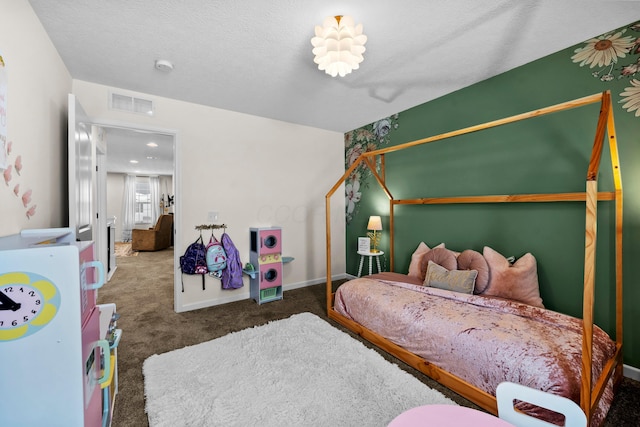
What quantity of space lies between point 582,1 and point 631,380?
→ 8.44 feet

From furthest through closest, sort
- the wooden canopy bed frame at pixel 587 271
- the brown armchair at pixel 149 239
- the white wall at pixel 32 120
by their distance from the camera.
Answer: the brown armchair at pixel 149 239 < the white wall at pixel 32 120 < the wooden canopy bed frame at pixel 587 271

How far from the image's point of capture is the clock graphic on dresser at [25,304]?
0.79 m

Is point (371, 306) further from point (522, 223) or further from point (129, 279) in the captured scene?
point (129, 279)

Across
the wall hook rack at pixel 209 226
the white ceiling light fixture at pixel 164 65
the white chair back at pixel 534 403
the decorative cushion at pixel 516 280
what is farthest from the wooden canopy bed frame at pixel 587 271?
the white ceiling light fixture at pixel 164 65

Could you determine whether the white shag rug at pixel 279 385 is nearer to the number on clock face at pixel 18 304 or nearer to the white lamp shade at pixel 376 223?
the number on clock face at pixel 18 304

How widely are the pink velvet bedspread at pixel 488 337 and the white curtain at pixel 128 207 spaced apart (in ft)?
30.1

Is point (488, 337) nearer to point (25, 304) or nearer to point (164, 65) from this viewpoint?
point (25, 304)

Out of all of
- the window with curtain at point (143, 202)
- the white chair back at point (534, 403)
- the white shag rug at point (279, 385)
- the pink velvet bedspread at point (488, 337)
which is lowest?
the white shag rug at point (279, 385)

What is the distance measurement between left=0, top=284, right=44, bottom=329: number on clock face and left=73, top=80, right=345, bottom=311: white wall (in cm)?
251

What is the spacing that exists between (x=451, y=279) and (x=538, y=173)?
3.90ft

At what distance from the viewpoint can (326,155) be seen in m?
4.40

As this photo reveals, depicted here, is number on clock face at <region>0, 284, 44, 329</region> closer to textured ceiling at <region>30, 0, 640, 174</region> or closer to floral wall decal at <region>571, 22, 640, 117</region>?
textured ceiling at <region>30, 0, 640, 174</region>


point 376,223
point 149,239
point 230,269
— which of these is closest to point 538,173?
point 376,223

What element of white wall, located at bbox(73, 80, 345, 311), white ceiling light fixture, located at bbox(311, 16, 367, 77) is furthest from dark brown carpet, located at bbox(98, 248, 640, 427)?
white ceiling light fixture, located at bbox(311, 16, 367, 77)
